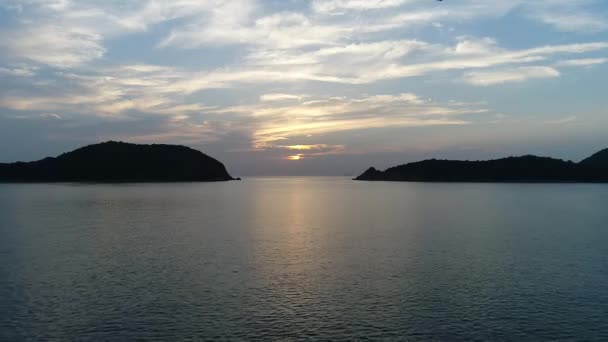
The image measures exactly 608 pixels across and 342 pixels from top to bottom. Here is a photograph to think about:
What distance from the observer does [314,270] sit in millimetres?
43219

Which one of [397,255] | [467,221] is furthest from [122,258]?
[467,221]

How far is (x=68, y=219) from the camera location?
9312 centimetres

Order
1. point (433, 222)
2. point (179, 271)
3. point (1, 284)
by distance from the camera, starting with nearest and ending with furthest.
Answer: point (1, 284)
point (179, 271)
point (433, 222)

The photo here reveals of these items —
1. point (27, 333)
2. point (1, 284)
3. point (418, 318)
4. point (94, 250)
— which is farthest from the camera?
point (94, 250)

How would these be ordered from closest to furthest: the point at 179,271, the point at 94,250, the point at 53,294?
the point at 53,294, the point at 179,271, the point at 94,250

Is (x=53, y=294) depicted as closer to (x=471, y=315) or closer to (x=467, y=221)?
(x=471, y=315)

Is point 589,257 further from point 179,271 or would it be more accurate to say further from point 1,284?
point 1,284

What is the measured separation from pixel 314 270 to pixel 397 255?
12.4 metres

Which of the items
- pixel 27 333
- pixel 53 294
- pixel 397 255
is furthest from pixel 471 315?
pixel 53 294

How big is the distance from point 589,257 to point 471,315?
90.7 feet

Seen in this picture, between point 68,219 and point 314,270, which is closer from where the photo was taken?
point 314,270

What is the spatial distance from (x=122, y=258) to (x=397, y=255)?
93.9 feet

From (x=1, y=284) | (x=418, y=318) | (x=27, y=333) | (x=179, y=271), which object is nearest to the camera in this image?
(x=27, y=333)

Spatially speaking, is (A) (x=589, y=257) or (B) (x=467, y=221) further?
(B) (x=467, y=221)
